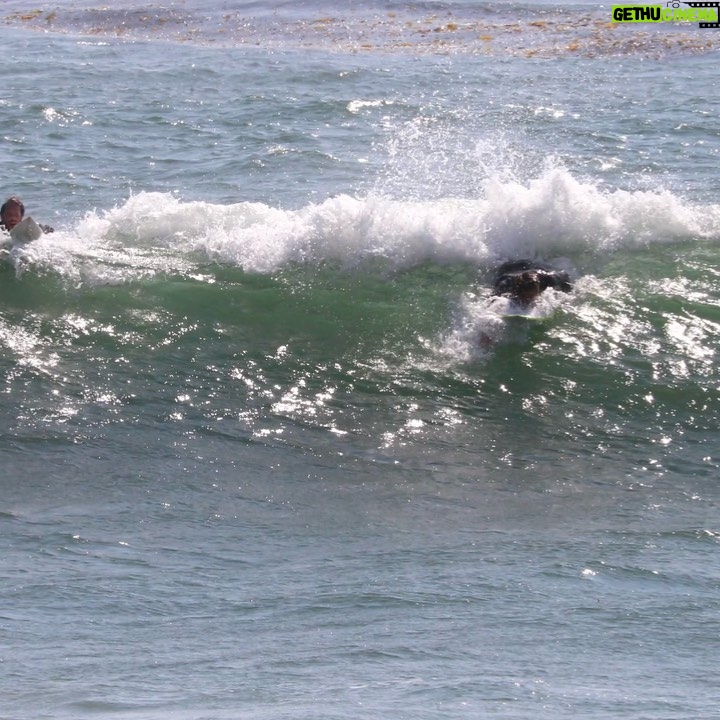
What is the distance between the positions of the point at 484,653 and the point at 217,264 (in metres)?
6.37

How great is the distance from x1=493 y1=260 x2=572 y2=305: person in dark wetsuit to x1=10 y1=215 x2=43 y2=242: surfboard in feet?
13.2

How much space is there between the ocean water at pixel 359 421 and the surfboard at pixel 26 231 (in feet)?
0.41

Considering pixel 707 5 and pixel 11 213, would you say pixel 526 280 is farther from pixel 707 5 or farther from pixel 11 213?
pixel 707 5

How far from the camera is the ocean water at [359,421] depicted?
16.5ft

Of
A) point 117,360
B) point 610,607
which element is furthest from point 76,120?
point 610,607

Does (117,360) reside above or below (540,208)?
below

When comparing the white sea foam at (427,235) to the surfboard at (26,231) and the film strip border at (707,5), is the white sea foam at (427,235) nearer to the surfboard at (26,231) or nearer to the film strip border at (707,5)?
the surfboard at (26,231)

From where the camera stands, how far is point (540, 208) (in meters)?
10.7

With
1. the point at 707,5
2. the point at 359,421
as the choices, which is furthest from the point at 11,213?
the point at 707,5

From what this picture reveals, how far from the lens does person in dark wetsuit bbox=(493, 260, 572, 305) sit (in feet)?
32.0

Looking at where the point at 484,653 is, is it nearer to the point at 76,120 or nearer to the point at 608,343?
the point at 608,343

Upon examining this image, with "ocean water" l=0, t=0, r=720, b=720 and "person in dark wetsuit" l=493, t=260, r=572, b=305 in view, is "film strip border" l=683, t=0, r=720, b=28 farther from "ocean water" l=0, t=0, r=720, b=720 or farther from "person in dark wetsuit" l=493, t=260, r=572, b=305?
"person in dark wetsuit" l=493, t=260, r=572, b=305

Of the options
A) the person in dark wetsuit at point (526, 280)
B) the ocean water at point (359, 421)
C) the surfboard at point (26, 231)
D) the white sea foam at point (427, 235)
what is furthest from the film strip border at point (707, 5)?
the surfboard at point (26, 231)

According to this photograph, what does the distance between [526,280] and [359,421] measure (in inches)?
85.1
